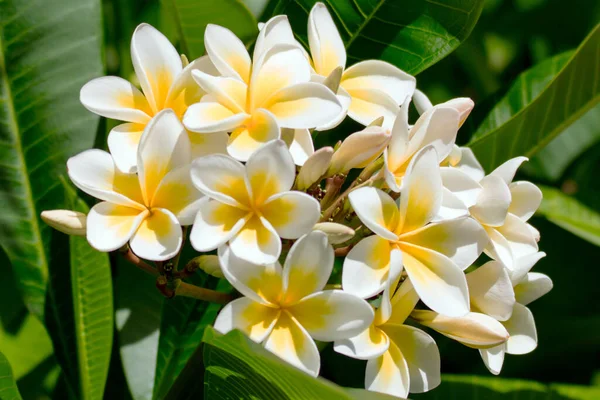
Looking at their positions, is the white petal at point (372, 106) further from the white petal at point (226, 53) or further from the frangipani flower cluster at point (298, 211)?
the white petal at point (226, 53)

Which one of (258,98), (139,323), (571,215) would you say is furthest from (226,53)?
(571,215)

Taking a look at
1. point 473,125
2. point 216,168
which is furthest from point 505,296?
point 473,125

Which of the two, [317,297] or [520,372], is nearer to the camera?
[317,297]

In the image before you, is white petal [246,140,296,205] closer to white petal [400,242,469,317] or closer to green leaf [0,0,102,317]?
white petal [400,242,469,317]

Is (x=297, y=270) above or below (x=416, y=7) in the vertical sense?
below

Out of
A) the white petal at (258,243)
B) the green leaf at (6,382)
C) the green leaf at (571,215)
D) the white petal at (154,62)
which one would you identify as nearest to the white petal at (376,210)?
the white petal at (258,243)

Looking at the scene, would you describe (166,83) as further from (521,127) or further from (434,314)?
(521,127)

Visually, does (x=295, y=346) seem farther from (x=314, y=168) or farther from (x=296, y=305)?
(x=314, y=168)

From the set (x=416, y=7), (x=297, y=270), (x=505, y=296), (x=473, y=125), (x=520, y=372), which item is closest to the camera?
(x=297, y=270)
